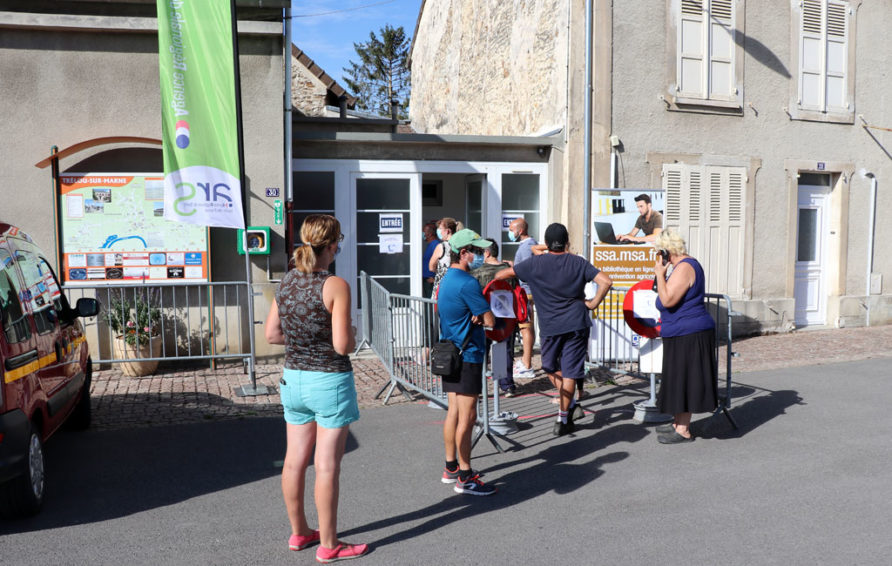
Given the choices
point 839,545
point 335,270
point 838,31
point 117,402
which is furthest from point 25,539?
point 838,31

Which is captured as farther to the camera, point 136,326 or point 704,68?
point 704,68

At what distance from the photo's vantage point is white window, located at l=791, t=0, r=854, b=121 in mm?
11719

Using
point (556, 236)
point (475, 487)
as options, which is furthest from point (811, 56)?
point (475, 487)

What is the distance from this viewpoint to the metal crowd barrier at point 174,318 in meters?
8.58

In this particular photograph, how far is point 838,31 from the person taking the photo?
12.0 metres

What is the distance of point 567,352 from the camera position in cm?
632

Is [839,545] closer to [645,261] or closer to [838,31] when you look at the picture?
[645,261]

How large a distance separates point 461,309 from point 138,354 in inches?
203

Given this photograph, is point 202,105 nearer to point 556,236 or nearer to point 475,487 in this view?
point 556,236

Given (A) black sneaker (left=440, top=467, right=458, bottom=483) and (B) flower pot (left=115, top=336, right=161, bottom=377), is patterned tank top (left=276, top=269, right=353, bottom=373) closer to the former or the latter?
(A) black sneaker (left=440, top=467, right=458, bottom=483)

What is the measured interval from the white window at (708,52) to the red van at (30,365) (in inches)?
340

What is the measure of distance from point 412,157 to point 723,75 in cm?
491

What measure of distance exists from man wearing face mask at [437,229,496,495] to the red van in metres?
2.52

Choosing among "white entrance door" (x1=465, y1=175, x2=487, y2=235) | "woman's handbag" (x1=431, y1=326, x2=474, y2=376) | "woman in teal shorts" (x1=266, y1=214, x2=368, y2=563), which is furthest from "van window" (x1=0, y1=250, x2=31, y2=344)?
"white entrance door" (x1=465, y1=175, x2=487, y2=235)
